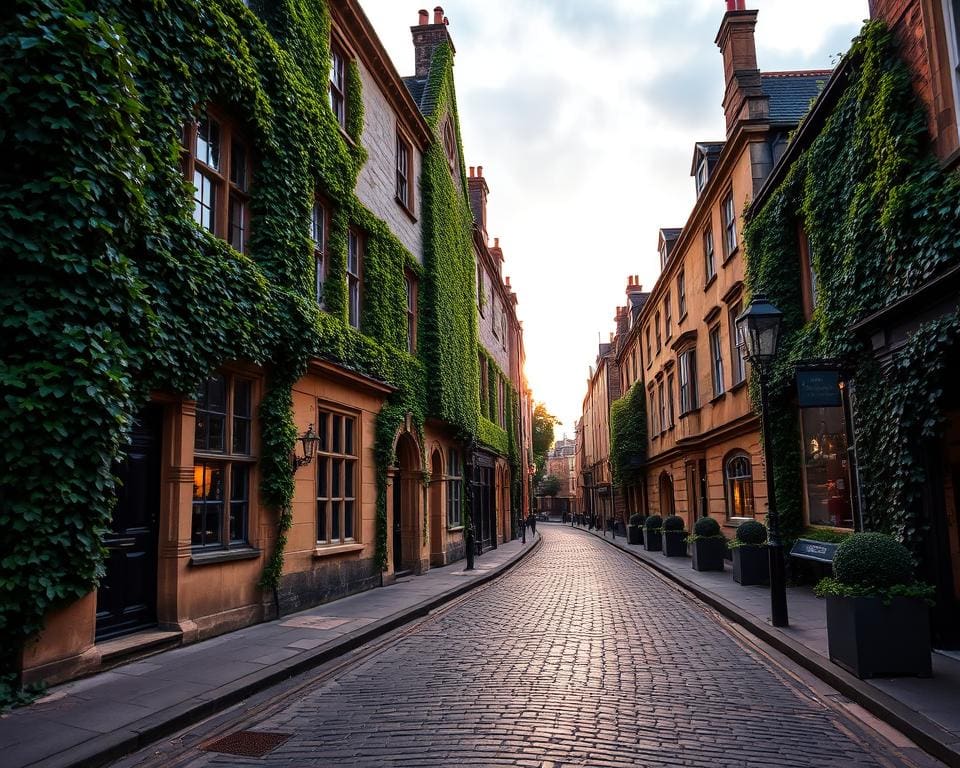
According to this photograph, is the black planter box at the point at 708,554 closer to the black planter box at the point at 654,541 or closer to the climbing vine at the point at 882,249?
the climbing vine at the point at 882,249

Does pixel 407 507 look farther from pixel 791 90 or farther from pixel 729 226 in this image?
pixel 791 90

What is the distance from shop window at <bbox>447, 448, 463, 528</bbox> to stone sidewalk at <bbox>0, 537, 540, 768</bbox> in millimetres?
9920

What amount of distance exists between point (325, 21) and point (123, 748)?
12075mm

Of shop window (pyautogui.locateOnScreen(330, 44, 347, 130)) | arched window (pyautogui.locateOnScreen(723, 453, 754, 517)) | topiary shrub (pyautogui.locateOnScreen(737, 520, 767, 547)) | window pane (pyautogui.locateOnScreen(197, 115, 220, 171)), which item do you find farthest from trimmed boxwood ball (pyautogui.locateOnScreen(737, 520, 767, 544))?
window pane (pyautogui.locateOnScreen(197, 115, 220, 171))

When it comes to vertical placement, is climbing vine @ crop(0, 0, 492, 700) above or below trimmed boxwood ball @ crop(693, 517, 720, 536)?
above

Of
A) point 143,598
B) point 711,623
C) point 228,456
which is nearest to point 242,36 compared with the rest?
point 228,456

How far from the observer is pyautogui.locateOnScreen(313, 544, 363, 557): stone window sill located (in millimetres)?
11645

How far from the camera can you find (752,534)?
45.9 feet

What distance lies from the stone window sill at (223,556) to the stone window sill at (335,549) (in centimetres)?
183

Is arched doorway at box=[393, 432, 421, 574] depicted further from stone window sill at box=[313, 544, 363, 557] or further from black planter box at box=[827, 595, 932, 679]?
black planter box at box=[827, 595, 932, 679]

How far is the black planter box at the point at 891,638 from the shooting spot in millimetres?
6277

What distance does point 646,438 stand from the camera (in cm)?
3431

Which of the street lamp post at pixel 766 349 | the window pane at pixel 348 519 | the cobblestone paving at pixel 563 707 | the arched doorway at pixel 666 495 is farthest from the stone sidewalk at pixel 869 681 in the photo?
the arched doorway at pixel 666 495

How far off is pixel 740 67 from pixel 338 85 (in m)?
10.5
